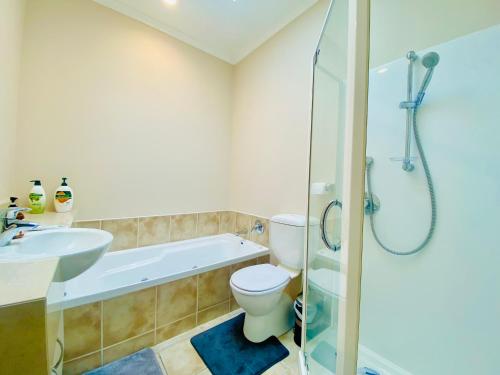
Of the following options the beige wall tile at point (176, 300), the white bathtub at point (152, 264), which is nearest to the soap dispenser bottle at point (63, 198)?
the white bathtub at point (152, 264)

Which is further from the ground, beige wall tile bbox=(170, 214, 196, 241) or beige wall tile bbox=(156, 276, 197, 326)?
beige wall tile bbox=(170, 214, 196, 241)

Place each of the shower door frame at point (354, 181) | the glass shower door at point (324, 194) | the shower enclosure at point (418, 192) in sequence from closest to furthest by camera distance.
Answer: the shower door frame at point (354, 181)
the glass shower door at point (324, 194)
the shower enclosure at point (418, 192)

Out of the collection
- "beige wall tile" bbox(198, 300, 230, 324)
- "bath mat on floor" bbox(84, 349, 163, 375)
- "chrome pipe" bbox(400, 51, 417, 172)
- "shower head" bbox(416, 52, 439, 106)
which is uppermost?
"shower head" bbox(416, 52, 439, 106)

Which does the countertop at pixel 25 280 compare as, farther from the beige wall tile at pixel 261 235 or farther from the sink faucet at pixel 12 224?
the beige wall tile at pixel 261 235

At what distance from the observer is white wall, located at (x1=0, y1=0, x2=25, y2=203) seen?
3.66 ft

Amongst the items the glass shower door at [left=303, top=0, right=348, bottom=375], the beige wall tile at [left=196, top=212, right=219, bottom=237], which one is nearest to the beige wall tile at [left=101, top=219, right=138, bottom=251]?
the beige wall tile at [left=196, top=212, right=219, bottom=237]

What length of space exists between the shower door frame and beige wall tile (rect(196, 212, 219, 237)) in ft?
6.16

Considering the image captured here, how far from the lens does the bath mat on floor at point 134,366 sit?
48.7 inches

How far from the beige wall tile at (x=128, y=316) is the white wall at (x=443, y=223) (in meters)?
1.45

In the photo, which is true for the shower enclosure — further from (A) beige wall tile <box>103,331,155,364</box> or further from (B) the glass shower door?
(A) beige wall tile <box>103,331,155,364</box>

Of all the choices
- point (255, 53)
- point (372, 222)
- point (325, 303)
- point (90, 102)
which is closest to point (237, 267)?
point (325, 303)

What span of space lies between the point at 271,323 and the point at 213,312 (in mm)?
494

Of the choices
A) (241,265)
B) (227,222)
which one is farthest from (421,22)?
(227,222)

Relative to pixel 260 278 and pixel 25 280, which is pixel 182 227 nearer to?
pixel 260 278
